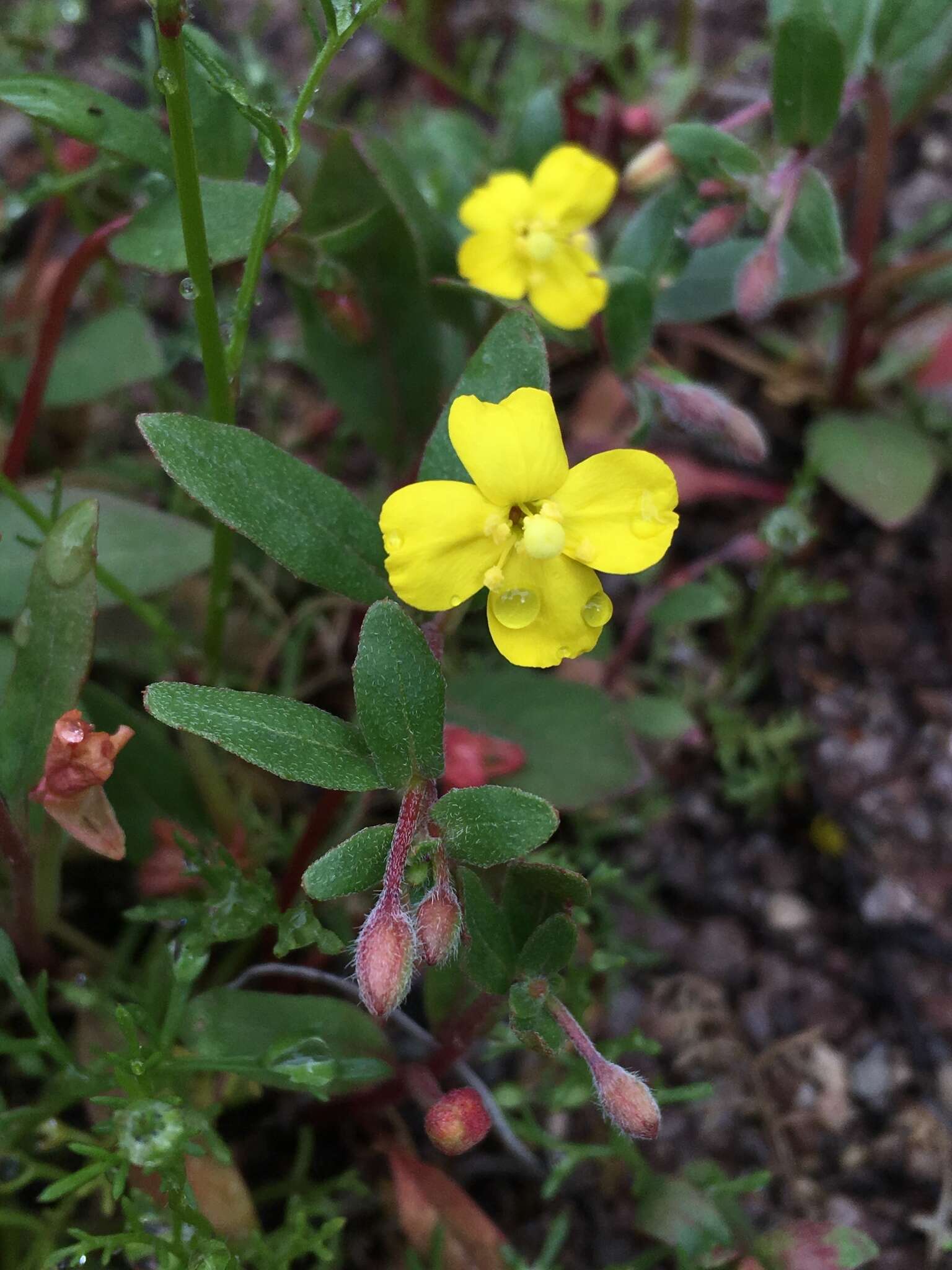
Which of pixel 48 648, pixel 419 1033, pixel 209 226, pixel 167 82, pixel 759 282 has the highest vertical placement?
pixel 167 82

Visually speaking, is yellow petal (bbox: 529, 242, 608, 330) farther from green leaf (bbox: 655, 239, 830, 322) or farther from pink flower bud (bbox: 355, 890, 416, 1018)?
pink flower bud (bbox: 355, 890, 416, 1018)

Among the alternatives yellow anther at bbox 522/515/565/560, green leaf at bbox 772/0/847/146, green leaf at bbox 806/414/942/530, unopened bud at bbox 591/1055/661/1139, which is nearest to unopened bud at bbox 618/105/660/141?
green leaf at bbox 772/0/847/146

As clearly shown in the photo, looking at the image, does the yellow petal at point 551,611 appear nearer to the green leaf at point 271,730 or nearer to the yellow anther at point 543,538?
the yellow anther at point 543,538

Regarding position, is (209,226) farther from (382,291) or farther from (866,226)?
(866,226)

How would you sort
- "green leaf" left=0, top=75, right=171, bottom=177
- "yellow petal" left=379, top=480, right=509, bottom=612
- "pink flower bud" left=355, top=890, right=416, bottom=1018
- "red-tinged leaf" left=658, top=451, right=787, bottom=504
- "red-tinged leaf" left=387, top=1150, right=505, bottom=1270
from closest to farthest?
"pink flower bud" left=355, top=890, right=416, bottom=1018 < "yellow petal" left=379, top=480, right=509, bottom=612 < "green leaf" left=0, top=75, right=171, bottom=177 < "red-tinged leaf" left=387, top=1150, right=505, bottom=1270 < "red-tinged leaf" left=658, top=451, right=787, bottom=504

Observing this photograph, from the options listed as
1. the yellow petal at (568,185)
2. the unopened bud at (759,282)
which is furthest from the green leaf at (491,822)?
the yellow petal at (568,185)

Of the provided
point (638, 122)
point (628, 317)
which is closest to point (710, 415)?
point (628, 317)

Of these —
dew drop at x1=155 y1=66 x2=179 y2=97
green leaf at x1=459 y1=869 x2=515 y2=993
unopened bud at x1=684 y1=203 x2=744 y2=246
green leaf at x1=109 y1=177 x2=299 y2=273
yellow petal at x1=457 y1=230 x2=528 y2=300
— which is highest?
dew drop at x1=155 y1=66 x2=179 y2=97
